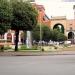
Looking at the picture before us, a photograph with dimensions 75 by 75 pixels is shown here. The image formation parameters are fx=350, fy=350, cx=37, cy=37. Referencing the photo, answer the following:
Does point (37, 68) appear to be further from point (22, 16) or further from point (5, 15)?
point (22, 16)

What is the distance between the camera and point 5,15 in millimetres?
47219

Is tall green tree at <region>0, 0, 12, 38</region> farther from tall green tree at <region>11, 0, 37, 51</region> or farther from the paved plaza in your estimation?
the paved plaza

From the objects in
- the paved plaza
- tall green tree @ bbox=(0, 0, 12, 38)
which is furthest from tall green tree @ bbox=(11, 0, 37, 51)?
the paved plaza

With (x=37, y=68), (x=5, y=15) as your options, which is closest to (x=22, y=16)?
(x=5, y=15)

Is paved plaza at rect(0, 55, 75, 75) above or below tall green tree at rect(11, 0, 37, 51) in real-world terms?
below

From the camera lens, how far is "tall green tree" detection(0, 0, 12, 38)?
4715 centimetres

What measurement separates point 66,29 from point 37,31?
53665 millimetres

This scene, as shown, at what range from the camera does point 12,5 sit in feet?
162

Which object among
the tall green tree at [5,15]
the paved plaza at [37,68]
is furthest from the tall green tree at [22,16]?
the paved plaza at [37,68]

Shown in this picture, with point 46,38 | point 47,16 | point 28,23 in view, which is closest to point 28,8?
point 28,23

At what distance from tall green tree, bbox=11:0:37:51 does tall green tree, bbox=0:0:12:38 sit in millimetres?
1448

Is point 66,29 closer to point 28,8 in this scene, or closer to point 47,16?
point 47,16

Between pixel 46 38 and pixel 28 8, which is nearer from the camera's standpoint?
pixel 28 8

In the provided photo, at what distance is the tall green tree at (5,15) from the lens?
47.2 m
